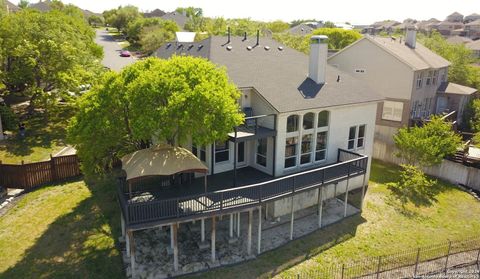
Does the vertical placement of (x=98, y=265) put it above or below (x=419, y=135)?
below

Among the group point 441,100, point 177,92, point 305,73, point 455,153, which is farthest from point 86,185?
point 441,100

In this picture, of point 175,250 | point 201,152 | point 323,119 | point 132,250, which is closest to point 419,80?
point 323,119

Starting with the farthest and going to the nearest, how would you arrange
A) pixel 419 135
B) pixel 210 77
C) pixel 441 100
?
pixel 441 100 → pixel 419 135 → pixel 210 77

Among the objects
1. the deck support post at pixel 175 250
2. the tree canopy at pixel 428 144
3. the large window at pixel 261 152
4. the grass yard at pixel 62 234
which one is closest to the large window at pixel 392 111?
the tree canopy at pixel 428 144

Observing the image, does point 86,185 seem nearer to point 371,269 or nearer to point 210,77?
point 210,77

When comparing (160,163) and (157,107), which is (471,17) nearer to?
(157,107)

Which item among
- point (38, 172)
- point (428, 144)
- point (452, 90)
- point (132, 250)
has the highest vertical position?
point (452, 90)
